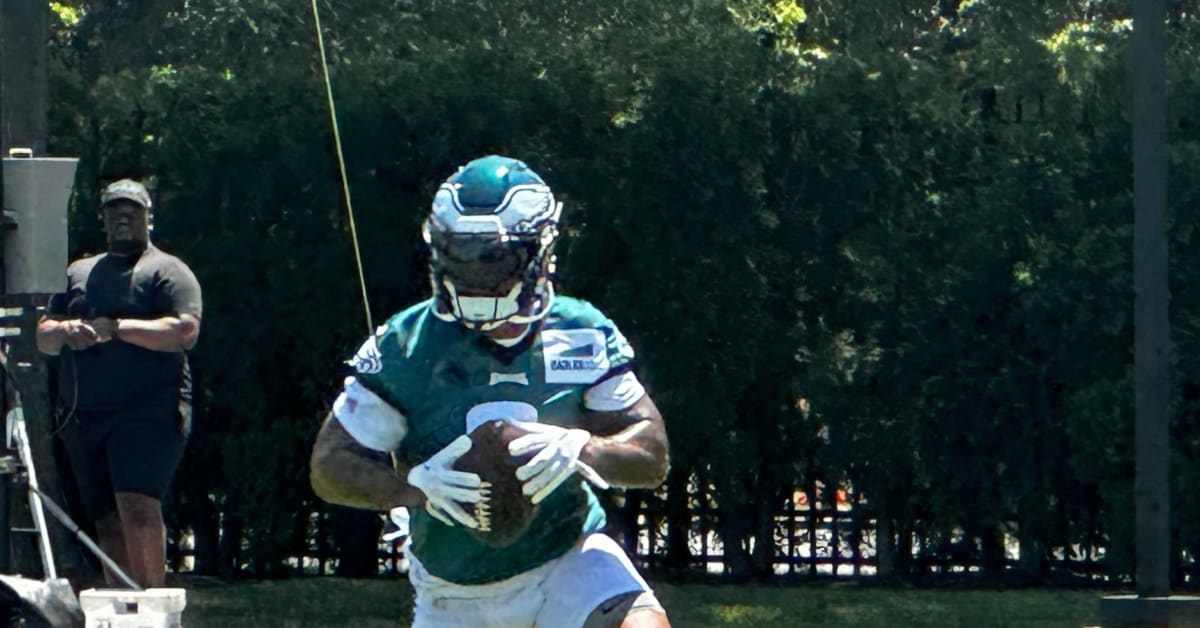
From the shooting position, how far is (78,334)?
25.9ft

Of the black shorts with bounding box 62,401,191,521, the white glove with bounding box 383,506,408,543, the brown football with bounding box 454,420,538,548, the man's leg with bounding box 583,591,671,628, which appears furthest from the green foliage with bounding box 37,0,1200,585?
the brown football with bounding box 454,420,538,548

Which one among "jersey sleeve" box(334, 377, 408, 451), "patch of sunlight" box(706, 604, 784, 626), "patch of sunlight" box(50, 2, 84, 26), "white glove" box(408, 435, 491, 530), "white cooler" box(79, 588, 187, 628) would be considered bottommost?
"patch of sunlight" box(706, 604, 784, 626)

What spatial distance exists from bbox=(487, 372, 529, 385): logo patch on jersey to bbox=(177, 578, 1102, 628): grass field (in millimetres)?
5926

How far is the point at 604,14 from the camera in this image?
505 inches

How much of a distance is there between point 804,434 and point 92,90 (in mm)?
4601

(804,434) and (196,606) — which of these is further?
(804,434)

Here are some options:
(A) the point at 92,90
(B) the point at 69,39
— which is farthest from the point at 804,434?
(B) the point at 69,39

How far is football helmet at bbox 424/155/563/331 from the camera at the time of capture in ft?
12.8

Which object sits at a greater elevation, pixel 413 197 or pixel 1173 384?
pixel 413 197

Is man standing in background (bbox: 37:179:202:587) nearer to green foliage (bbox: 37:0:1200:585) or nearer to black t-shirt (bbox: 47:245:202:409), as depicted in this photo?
black t-shirt (bbox: 47:245:202:409)

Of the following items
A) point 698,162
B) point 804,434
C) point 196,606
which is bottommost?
point 196,606

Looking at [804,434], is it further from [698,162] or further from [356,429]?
[356,429]

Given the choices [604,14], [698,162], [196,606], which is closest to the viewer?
[196,606]

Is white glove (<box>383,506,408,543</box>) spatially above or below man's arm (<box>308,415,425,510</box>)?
below
